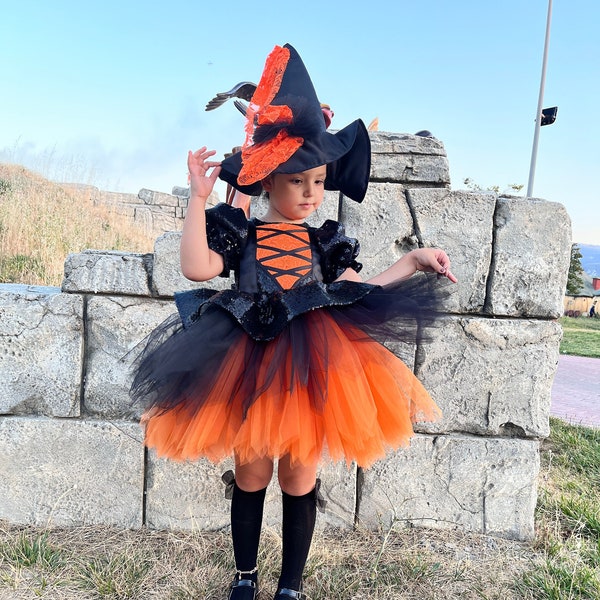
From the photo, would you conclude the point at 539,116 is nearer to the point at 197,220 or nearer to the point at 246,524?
the point at 197,220

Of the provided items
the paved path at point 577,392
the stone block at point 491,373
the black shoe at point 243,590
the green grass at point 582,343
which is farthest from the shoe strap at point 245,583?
the green grass at point 582,343

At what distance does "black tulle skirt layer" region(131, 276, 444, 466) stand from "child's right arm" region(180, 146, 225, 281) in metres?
0.14

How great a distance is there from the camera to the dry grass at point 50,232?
4336mm

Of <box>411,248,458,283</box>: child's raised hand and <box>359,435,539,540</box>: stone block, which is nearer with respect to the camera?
<box>411,248,458,283</box>: child's raised hand

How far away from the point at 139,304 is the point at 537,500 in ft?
7.58

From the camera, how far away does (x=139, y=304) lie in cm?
250

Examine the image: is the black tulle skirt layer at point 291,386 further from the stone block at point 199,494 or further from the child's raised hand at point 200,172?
the stone block at point 199,494

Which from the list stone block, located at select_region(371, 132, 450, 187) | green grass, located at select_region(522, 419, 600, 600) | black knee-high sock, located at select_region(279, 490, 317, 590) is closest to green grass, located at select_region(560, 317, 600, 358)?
green grass, located at select_region(522, 419, 600, 600)

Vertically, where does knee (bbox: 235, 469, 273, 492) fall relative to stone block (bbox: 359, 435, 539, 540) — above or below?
above

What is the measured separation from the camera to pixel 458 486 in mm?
2559

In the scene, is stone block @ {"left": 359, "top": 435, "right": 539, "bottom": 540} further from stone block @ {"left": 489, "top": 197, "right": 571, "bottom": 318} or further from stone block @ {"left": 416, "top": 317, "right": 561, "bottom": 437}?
stone block @ {"left": 489, "top": 197, "right": 571, "bottom": 318}

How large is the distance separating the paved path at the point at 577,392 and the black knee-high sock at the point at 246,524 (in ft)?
12.4

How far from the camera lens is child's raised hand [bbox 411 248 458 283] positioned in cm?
195

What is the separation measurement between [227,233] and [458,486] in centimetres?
169
